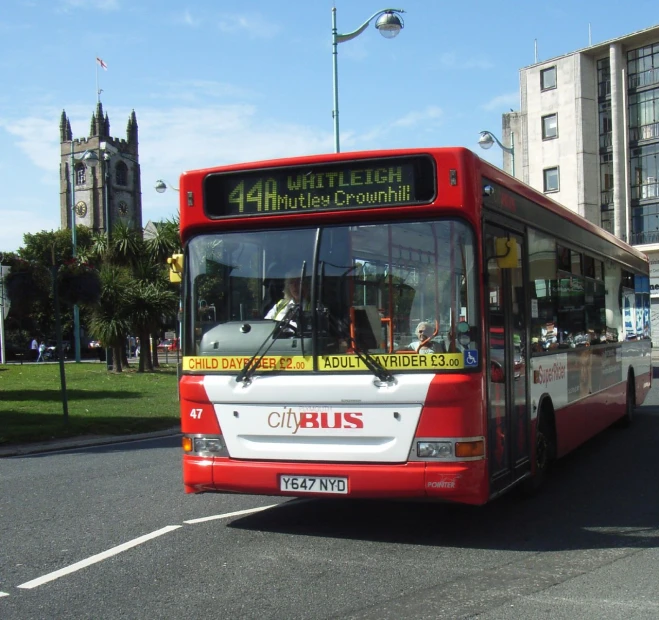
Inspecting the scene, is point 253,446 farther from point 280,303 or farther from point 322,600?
point 322,600

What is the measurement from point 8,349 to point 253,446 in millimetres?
58489

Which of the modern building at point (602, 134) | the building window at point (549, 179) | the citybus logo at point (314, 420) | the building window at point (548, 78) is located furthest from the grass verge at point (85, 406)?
the building window at point (548, 78)

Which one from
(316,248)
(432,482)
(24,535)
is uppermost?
(316,248)

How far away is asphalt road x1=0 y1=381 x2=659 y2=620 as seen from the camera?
515 centimetres

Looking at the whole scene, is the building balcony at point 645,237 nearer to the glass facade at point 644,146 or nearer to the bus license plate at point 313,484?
the glass facade at point 644,146

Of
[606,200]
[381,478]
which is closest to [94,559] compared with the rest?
[381,478]

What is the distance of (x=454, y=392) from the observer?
6371mm

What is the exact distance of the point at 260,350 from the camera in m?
6.86

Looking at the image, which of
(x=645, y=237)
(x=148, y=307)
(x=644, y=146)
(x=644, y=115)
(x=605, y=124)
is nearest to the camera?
(x=148, y=307)

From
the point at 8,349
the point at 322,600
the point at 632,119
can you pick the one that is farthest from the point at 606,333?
the point at 8,349

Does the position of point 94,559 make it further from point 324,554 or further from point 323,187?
point 323,187

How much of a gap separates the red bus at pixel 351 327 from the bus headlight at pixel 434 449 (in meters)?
0.01

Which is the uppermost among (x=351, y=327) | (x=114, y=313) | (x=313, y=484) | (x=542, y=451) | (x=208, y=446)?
(x=114, y=313)

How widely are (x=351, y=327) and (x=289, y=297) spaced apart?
0.54 meters
